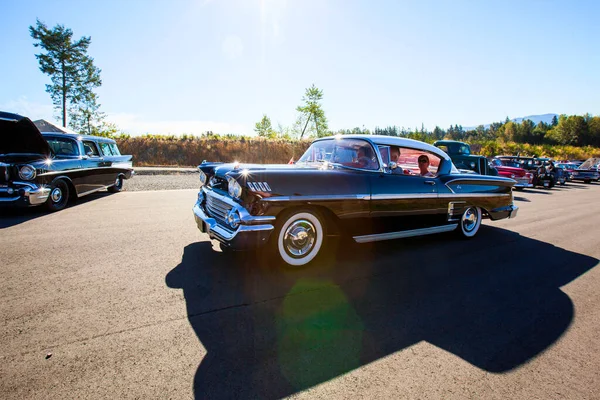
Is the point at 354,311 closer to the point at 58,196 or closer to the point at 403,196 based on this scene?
the point at 403,196

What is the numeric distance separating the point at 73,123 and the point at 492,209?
39.6 m

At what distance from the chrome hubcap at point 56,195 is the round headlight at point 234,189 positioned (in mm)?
5351

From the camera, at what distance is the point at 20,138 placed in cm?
670

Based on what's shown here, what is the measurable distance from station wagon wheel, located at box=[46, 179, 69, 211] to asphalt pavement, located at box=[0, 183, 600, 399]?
229cm

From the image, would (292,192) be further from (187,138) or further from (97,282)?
(187,138)

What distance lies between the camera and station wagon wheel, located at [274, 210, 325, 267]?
350cm

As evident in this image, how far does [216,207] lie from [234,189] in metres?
→ 0.51

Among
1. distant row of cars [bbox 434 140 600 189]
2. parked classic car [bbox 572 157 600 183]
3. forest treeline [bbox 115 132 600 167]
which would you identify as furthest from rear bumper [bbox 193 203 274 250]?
parked classic car [bbox 572 157 600 183]

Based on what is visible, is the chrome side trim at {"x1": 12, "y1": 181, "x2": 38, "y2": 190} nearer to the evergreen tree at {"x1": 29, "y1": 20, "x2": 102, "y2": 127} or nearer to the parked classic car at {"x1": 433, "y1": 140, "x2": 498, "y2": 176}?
the parked classic car at {"x1": 433, "y1": 140, "x2": 498, "y2": 176}

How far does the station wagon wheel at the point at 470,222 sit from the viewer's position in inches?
207

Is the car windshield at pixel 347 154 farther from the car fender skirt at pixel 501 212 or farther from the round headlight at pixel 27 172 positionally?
the round headlight at pixel 27 172

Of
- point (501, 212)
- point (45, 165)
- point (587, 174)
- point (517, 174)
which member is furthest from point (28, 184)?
point (587, 174)

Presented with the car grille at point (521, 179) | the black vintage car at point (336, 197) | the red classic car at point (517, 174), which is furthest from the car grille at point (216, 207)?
the car grille at point (521, 179)

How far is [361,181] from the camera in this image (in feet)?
12.8
